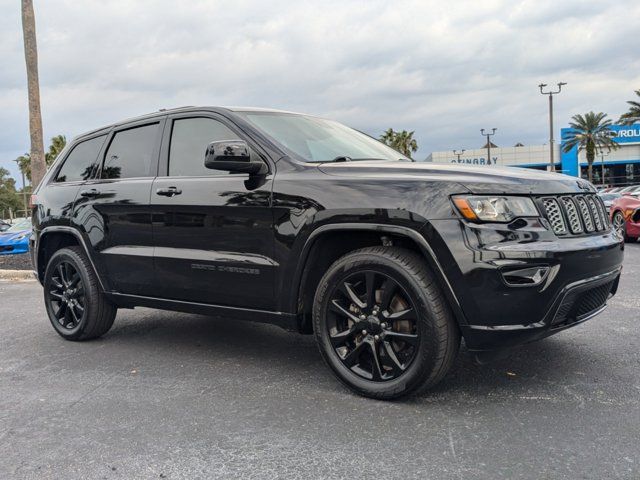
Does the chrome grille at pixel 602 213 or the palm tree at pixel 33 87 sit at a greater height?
the palm tree at pixel 33 87

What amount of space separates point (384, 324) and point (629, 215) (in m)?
11.0

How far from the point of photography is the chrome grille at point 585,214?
339 centimetres

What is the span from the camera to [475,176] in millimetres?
3203

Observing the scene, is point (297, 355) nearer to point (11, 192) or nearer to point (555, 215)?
point (555, 215)

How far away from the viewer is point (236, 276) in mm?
3855

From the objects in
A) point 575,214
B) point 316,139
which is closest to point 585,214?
point 575,214

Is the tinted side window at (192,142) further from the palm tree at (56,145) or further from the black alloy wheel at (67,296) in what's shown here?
the palm tree at (56,145)

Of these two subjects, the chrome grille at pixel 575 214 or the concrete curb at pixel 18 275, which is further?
the concrete curb at pixel 18 275

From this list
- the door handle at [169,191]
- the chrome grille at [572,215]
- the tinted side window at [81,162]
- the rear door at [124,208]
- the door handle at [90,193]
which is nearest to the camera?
the chrome grille at [572,215]

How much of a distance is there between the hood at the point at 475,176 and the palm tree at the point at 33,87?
415 inches

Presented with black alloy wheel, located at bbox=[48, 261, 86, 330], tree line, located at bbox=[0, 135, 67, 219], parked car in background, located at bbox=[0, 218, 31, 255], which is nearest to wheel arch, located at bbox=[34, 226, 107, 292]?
black alloy wheel, located at bbox=[48, 261, 86, 330]

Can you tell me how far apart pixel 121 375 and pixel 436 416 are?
2211 mm

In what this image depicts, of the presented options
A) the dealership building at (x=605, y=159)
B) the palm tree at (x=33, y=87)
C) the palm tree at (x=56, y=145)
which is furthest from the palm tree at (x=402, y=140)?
the palm tree at (x=33, y=87)

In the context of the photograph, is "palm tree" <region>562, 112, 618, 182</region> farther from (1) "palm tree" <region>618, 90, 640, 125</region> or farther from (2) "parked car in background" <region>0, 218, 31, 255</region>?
(2) "parked car in background" <region>0, 218, 31, 255</region>
